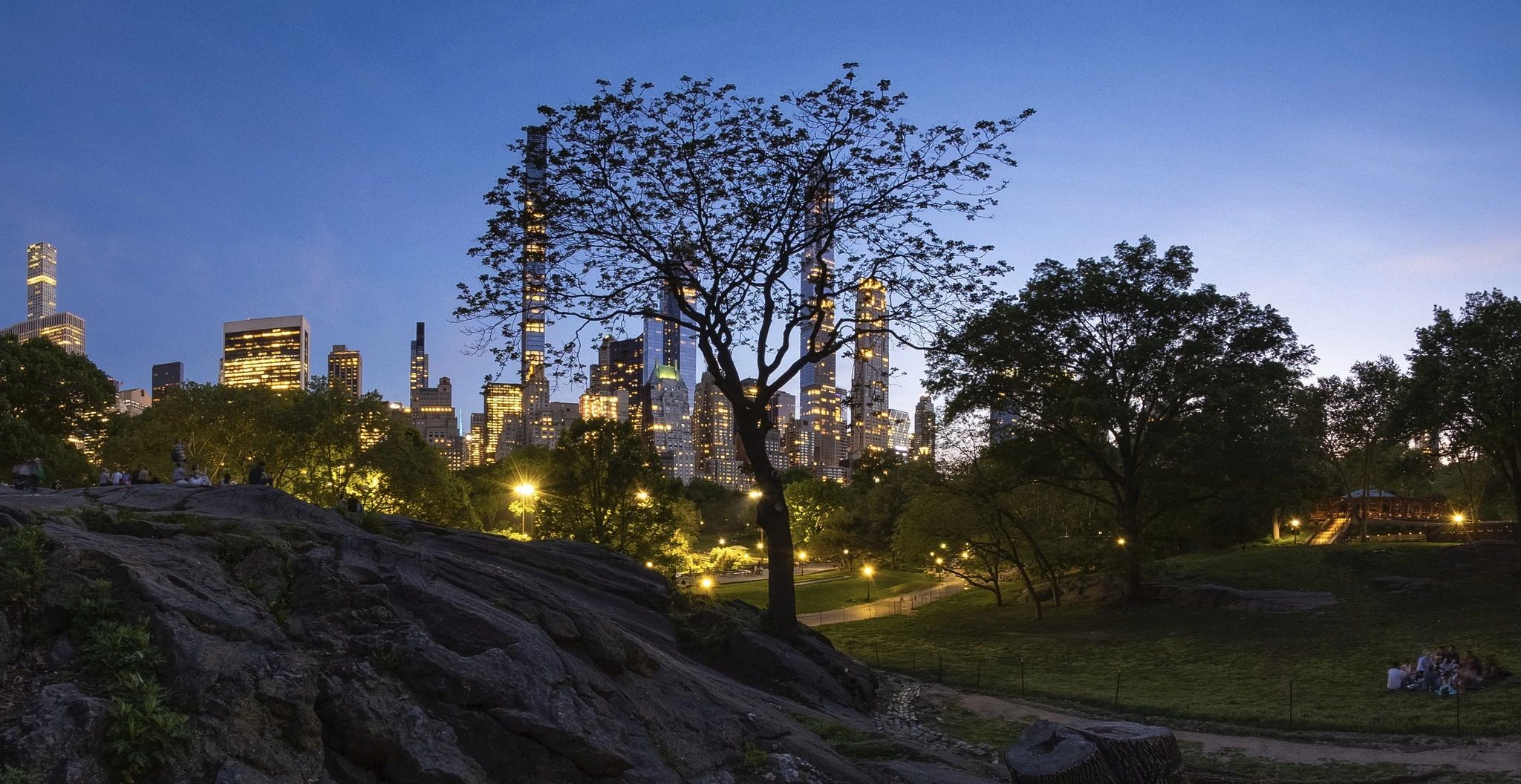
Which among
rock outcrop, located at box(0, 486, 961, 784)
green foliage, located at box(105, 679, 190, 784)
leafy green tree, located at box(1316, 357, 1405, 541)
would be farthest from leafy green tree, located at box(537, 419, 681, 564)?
leafy green tree, located at box(1316, 357, 1405, 541)

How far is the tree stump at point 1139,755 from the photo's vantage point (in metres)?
10.4

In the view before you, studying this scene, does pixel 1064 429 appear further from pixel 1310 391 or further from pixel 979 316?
pixel 1310 391

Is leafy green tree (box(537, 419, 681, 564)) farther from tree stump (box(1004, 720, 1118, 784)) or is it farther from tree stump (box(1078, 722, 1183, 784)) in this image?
tree stump (box(1078, 722, 1183, 784))

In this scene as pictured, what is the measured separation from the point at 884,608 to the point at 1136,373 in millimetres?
23022

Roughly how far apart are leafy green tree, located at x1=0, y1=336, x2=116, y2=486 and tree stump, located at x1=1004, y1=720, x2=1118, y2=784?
148ft

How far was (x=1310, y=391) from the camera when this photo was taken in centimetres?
6016

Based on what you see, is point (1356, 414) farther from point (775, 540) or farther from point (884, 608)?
point (775, 540)

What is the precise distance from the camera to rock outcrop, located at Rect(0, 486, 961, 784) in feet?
25.8

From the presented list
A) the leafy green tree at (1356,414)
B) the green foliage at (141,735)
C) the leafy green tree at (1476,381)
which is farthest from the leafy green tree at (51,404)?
the leafy green tree at (1356,414)

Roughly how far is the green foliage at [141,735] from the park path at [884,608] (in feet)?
126

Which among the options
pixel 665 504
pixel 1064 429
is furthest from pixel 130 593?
pixel 1064 429

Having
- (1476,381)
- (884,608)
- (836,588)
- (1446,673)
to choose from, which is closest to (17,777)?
(1446,673)

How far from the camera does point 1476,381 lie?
36281mm

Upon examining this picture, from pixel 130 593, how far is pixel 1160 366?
1491 inches
